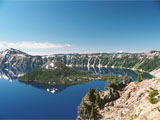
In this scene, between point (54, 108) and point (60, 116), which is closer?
point (60, 116)

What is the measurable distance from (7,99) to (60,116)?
75.9 m

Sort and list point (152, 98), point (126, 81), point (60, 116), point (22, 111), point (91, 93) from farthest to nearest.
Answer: point (22, 111) → point (60, 116) → point (126, 81) → point (91, 93) → point (152, 98)

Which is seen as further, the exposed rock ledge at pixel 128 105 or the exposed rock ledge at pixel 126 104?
the exposed rock ledge at pixel 126 104

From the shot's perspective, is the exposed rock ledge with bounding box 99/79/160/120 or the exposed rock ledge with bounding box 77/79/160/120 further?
the exposed rock ledge with bounding box 77/79/160/120

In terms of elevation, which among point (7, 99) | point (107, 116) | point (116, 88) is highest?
point (116, 88)

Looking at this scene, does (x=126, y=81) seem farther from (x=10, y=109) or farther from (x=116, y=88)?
(x=10, y=109)

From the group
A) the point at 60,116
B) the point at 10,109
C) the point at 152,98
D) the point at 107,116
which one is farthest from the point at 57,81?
the point at 152,98

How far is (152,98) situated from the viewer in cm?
3322

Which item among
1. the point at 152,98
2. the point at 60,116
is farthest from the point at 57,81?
the point at 152,98

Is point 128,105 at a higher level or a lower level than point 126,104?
higher

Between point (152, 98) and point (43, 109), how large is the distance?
84583mm

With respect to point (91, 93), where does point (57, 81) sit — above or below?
below

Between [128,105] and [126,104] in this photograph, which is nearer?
[128,105]

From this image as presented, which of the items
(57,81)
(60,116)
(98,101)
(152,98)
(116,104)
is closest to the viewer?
(152,98)
